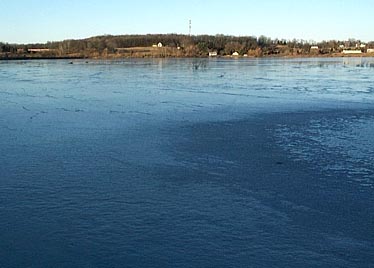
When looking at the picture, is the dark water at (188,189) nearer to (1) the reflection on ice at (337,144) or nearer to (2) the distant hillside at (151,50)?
(1) the reflection on ice at (337,144)

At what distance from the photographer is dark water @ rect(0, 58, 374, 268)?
3668mm

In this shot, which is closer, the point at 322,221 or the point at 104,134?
the point at 322,221

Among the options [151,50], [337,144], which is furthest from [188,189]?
[151,50]

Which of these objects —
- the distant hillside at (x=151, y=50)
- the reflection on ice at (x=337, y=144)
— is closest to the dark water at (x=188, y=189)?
the reflection on ice at (x=337, y=144)

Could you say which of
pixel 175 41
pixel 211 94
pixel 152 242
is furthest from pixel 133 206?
pixel 175 41

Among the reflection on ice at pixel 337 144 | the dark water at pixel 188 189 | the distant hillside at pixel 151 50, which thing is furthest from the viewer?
the distant hillside at pixel 151 50

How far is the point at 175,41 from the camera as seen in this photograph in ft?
274

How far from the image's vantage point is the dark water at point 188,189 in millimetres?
3668

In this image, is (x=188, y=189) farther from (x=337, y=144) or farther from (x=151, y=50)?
(x=151, y=50)

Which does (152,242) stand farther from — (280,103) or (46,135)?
(280,103)

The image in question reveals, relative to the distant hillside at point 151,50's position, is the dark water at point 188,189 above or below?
below

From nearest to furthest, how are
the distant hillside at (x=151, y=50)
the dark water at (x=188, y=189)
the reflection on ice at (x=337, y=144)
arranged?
the dark water at (x=188, y=189)
the reflection on ice at (x=337, y=144)
the distant hillside at (x=151, y=50)

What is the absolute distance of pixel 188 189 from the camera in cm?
519

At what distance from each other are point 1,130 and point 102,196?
15.1 feet
